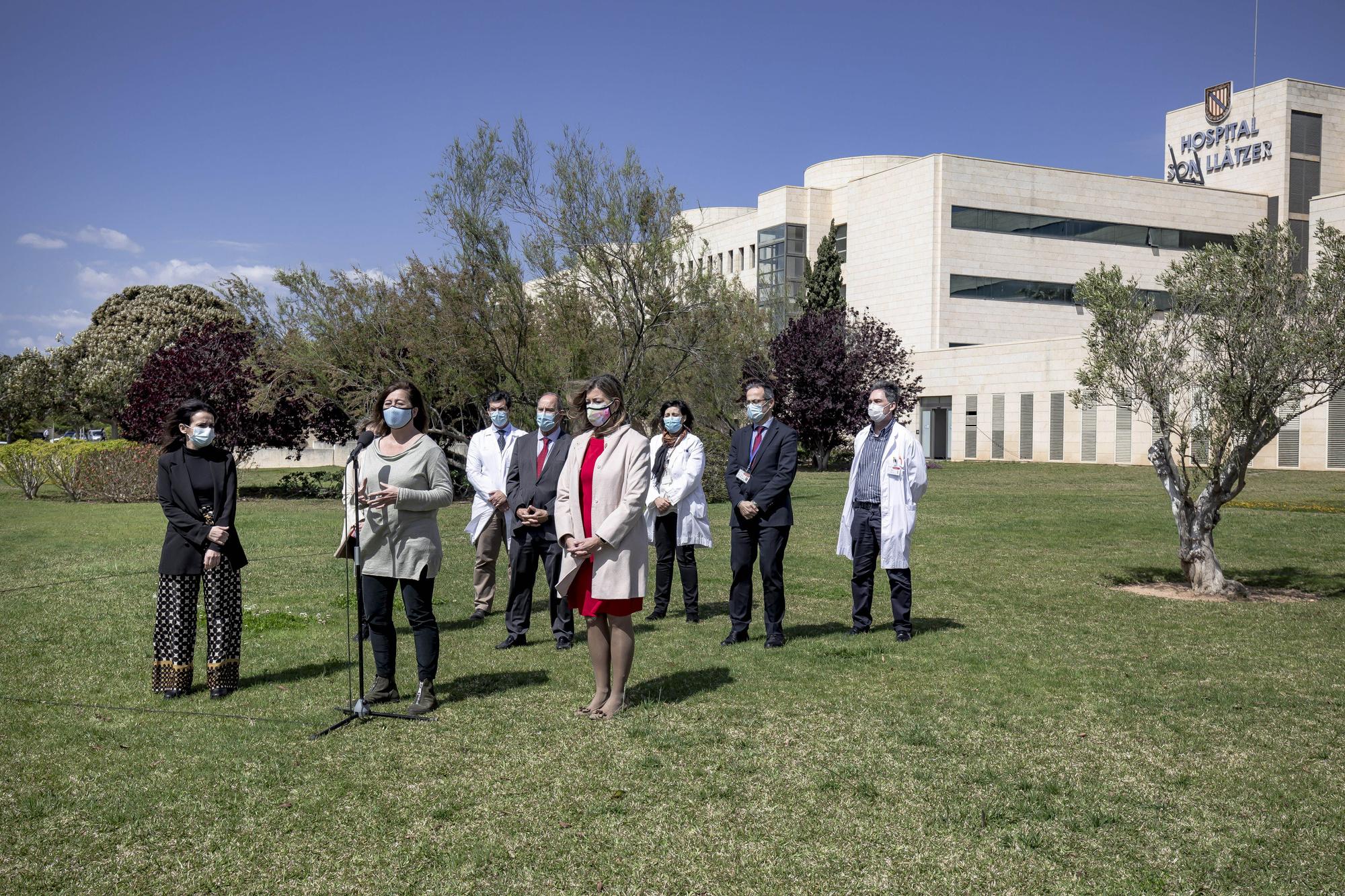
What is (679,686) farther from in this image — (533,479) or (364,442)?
(364,442)

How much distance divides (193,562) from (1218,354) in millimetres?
9906

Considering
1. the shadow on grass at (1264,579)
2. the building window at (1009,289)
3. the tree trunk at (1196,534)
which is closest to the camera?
the tree trunk at (1196,534)

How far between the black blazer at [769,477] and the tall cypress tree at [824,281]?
49416 millimetres

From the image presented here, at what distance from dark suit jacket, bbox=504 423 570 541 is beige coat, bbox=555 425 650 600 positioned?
6.30 ft

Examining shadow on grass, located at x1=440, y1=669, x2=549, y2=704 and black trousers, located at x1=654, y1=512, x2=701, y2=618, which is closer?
shadow on grass, located at x1=440, y1=669, x2=549, y2=704

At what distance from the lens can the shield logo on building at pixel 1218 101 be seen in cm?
6050

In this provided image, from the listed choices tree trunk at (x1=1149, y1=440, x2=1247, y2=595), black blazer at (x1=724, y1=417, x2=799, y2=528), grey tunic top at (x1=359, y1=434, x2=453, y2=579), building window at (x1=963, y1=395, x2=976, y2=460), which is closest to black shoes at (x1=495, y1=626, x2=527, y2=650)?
black blazer at (x1=724, y1=417, x2=799, y2=528)

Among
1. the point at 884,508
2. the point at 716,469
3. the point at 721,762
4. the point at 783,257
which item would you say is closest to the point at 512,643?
the point at 884,508

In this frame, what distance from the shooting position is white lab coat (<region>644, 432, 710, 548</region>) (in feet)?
28.2

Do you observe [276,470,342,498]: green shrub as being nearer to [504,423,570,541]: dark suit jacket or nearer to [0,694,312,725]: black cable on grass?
[504,423,570,541]: dark suit jacket

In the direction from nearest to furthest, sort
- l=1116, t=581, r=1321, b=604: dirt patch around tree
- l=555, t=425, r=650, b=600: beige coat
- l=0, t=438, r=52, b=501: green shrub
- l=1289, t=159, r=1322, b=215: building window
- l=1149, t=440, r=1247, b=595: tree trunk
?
1. l=555, t=425, r=650, b=600: beige coat
2. l=1116, t=581, r=1321, b=604: dirt patch around tree
3. l=1149, t=440, r=1247, b=595: tree trunk
4. l=0, t=438, r=52, b=501: green shrub
5. l=1289, t=159, r=1322, b=215: building window

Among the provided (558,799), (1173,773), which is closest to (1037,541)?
(1173,773)

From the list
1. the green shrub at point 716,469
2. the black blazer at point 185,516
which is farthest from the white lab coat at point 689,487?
the green shrub at point 716,469

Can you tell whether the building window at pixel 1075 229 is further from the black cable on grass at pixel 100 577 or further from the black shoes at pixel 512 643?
the black shoes at pixel 512 643
